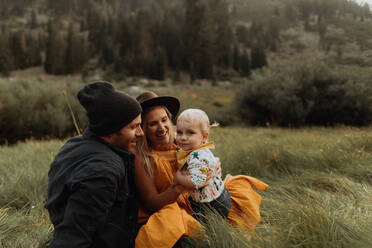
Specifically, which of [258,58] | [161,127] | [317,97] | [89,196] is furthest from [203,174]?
[258,58]

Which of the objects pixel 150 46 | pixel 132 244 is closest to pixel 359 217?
pixel 132 244

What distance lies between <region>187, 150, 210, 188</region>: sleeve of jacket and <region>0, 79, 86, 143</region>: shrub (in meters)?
11.0

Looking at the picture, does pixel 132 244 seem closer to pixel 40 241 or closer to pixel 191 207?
pixel 191 207

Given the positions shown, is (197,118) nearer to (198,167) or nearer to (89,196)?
(198,167)

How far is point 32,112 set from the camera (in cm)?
1291

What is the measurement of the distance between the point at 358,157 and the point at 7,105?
1293 cm

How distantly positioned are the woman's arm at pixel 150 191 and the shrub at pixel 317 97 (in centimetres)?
1423

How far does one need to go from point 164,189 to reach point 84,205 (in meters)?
0.99

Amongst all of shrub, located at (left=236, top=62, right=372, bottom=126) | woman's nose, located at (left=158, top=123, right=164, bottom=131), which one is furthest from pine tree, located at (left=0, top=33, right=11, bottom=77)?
woman's nose, located at (left=158, top=123, right=164, bottom=131)

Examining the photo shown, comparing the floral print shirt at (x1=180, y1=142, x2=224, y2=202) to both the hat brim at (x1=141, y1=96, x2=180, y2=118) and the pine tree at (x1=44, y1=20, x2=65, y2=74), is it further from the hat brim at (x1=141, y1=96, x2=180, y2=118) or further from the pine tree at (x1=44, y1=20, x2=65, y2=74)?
the pine tree at (x1=44, y1=20, x2=65, y2=74)

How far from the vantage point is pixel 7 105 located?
12109mm

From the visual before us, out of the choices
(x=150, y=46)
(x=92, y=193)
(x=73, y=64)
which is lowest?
(x=73, y=64)

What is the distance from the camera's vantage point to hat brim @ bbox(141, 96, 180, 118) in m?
2.49

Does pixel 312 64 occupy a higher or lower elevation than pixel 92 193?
lower
